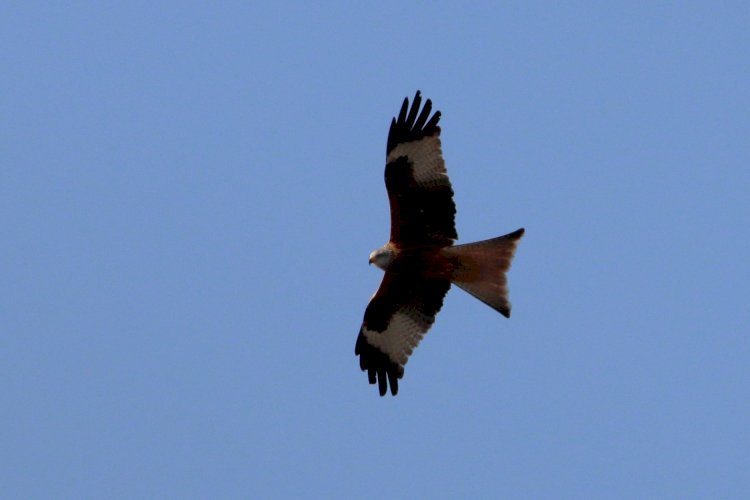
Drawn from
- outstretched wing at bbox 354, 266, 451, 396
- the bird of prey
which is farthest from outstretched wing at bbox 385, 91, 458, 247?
outstretched wing at bbox 354, 266, 451, 396

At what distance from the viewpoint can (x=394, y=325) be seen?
35.5 feet

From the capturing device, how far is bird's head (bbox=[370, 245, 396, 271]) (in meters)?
10.3

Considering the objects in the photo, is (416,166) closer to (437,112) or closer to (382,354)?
(437,112)

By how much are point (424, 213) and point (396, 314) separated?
1.05 m

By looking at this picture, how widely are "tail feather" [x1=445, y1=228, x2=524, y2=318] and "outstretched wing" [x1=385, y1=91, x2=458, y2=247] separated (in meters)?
0.19

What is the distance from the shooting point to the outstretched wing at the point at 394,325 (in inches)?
421

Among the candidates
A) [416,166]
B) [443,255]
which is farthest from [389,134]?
[443,255]

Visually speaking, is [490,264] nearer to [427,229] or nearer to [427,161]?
[427,229]

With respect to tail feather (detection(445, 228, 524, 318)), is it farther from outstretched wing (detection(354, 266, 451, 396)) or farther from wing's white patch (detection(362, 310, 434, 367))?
wing's white patch (detection(362, 310, 434, 367))

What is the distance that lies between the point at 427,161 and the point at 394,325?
4.96 ft

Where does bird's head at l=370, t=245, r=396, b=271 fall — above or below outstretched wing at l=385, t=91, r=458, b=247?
below

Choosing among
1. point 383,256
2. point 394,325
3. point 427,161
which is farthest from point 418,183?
point 394,325

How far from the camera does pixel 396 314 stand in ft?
35.4

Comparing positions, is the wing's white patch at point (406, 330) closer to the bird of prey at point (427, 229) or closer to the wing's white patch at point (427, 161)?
the bird of prey at point (427, 229)
